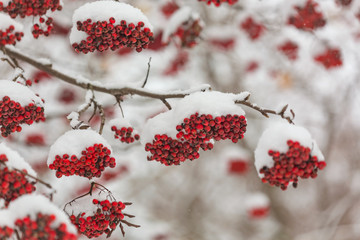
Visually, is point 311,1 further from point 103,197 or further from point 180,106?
point 103,197

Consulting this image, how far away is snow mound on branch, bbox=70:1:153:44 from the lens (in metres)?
2.45

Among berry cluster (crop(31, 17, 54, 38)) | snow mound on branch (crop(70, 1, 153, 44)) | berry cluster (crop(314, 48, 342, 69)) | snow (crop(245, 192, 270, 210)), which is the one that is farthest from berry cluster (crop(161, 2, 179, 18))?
snow (crop(245, 192, 270, 210))

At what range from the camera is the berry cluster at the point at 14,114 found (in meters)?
2.37

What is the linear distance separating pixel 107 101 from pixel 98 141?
3.28m

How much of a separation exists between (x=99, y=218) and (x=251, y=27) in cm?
436

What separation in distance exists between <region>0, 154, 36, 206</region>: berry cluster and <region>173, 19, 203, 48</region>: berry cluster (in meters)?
2.85

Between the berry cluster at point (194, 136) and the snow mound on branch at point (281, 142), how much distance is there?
0.57 ft

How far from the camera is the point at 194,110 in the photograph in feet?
7.66

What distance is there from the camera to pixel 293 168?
2248 mm

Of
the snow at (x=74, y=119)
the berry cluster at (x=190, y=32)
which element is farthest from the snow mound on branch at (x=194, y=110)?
the berry cluster at (x=190, y=32)

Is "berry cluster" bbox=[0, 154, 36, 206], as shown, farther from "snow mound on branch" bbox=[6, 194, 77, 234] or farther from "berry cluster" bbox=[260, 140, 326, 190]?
"berry cluster" bbox=[260, 140, 326, 190]

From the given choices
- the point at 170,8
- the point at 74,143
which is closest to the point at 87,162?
the point at 74,143

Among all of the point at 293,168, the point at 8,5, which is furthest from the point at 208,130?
the point at 8,5

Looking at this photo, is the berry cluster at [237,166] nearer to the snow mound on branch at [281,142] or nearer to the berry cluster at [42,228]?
the snow mound on branch at [281,142]
